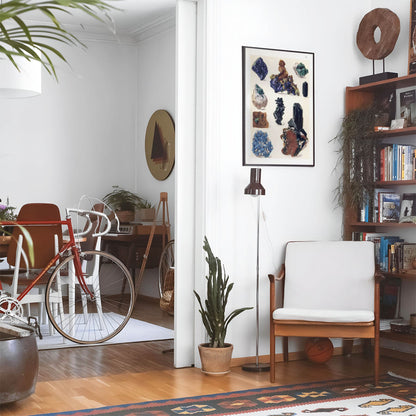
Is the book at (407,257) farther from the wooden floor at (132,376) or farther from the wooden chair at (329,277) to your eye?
the wooden floor at (132,376)

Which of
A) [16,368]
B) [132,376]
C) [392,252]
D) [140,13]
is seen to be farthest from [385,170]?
[140,13]

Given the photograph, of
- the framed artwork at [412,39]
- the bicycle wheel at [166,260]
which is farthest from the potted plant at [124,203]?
the framed artwork at [412,39]

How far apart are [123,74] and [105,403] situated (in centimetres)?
536

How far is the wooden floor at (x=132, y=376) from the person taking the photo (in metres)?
3.65

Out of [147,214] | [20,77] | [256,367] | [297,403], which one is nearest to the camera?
[297,403]

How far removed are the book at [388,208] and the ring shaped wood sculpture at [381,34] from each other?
954mm

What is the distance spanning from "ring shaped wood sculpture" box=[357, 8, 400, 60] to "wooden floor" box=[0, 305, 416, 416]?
209 centimetres

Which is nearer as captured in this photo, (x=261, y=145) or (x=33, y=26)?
(x=33, y=26)

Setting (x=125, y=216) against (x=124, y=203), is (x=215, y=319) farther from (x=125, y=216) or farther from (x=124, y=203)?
(x=124, y=203)

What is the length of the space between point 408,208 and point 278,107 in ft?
3.61

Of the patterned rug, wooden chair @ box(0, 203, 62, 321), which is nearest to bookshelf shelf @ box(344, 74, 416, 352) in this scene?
the patterned rug

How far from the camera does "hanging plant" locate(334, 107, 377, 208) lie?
4773 mm

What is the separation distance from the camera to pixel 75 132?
799 centimetres

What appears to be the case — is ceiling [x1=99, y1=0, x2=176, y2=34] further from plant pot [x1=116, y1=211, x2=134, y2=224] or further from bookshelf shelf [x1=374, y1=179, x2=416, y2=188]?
bookshelf shelf [x1=374, y1=179, x2=416, y2=188]
